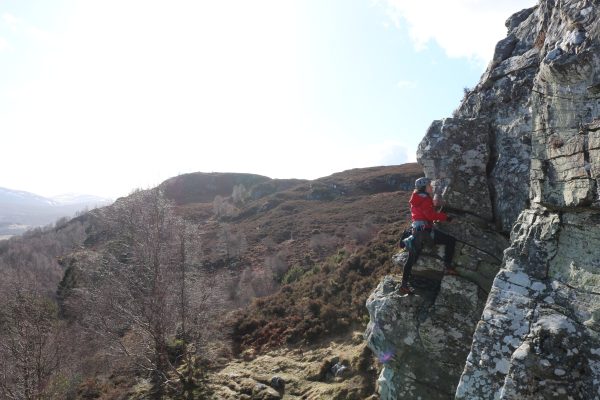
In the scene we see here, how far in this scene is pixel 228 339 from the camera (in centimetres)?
1877

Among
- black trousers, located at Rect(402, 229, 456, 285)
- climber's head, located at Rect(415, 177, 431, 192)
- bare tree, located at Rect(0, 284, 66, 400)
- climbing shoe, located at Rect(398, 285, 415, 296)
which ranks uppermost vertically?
climber's head, located at Rect(415, 177, 431, 192)

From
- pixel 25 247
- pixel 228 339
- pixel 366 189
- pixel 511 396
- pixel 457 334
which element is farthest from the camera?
pixel 25 247

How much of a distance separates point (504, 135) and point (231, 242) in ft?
139

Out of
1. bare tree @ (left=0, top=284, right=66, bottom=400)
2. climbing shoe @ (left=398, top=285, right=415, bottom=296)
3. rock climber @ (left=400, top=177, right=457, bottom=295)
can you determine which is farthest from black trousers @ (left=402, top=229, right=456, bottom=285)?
bare tree @ (left=0, top=284, right=66, bottom=400)

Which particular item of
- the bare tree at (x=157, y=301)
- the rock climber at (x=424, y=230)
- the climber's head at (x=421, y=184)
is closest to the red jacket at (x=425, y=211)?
the rock climber at (x=424, y=230)

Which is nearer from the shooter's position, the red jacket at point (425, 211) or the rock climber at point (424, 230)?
the rock climber at point (424, 230)

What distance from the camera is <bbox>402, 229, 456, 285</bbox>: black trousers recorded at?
27.4 feet

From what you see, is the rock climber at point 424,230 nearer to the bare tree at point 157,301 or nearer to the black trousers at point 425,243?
the black trousers at point 425,243

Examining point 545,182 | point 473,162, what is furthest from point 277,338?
point 545,182

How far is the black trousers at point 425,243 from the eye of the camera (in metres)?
8.34

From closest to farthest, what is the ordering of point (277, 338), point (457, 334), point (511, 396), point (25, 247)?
point (511, 396) → point (457, 334) → point (277, 338) → point (25, 247)

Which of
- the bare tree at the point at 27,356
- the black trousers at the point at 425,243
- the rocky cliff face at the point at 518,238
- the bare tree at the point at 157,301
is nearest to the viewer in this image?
the rocky cliff face at the point at 518,238

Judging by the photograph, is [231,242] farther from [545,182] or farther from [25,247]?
[25,247]

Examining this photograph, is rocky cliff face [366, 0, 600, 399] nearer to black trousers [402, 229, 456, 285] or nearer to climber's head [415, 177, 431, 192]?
black trousers [402, 229, 456, 285]
